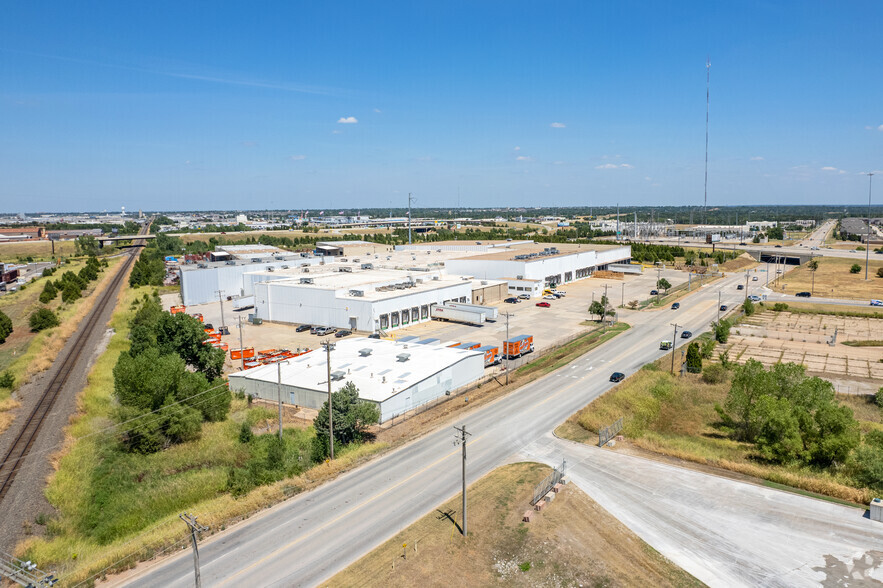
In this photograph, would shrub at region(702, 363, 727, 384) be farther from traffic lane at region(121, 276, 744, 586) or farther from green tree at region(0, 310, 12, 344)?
green tree at region(0, 310, 12, 344)

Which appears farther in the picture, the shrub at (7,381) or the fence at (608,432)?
the shrub at (7,381)

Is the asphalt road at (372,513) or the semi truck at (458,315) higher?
the semi truck at (458,315)

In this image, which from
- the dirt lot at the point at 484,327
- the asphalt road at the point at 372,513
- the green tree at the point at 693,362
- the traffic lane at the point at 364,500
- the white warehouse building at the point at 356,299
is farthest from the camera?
the white warehouse building at the point at 356,299

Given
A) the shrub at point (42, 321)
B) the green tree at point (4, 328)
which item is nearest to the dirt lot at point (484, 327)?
the shrub at point (42, 321)

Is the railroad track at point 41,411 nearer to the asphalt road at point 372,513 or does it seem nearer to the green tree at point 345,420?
the asphalt road at point 372,513

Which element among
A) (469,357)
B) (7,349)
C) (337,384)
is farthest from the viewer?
(7,349)

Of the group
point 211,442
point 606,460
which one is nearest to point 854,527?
point 606,460

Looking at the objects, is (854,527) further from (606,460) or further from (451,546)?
(451,546)
